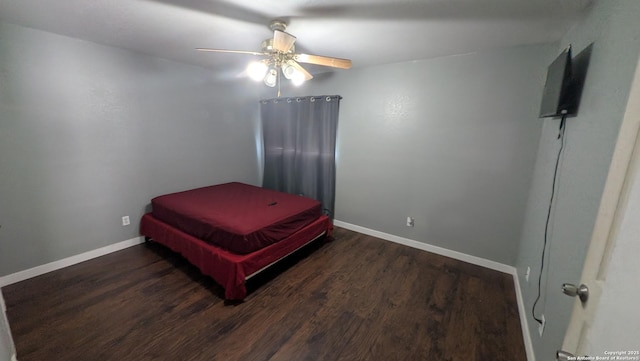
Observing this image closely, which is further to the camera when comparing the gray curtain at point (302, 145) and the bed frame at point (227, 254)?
the gray curtain at point (302, 145)

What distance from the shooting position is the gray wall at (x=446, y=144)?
7.57 feet

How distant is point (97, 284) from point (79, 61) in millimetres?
2197

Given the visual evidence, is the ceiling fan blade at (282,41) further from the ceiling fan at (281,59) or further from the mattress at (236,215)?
the mattress at (236,215)

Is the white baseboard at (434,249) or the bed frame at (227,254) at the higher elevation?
the bed frame at (227,254)

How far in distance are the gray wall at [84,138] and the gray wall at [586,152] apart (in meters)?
3.85

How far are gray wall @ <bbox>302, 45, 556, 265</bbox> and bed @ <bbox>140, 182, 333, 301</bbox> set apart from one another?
1038 mm

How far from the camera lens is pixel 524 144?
2283 millimetres

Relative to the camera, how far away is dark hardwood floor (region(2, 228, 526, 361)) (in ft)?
5.11

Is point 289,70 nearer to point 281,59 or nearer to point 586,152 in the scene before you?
point 281,59

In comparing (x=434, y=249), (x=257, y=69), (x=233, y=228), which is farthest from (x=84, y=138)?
(x=434, y=249)

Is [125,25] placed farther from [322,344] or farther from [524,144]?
[524,144]

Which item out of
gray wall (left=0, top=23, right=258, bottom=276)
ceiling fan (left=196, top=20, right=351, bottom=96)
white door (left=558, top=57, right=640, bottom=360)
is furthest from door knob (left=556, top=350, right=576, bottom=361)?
gray wall (left=0, top=23, right=258, bottom=276)

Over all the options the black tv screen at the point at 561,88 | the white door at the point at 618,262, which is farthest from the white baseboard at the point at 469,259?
the black tv screen at the point at 561,88

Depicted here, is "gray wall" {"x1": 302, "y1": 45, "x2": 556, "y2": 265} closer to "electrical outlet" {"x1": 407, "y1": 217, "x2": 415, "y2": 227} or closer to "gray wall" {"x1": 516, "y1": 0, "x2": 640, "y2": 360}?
"electrical outlet" {"x1": 407, "y1": 217, "x2": 415, "y2": 227}
